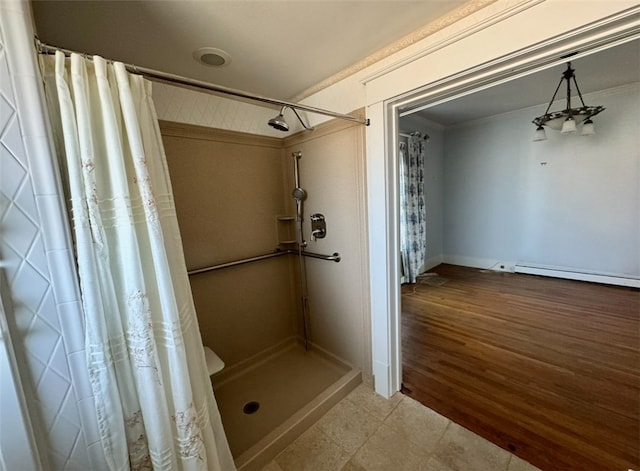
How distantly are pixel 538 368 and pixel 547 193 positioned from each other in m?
3.04

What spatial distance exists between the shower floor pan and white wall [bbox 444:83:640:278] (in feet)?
12.6

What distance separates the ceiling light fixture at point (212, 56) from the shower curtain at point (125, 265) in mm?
642

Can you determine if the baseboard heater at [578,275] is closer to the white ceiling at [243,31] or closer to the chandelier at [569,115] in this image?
the chandelier at [569,115]

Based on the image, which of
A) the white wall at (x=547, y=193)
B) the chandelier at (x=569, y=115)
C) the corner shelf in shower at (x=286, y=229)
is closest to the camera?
the corner shelf in shower at (x=286, y=229)

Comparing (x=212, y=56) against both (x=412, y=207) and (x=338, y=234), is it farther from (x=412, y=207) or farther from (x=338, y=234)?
(x=412, y=207)

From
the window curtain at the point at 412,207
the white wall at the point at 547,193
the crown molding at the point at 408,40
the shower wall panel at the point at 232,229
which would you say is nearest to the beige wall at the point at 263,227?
the shower wall panel at the point at 232,229

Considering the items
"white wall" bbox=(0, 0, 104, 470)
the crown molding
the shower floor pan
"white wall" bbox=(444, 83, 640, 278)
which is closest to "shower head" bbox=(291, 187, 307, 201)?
the crown molding

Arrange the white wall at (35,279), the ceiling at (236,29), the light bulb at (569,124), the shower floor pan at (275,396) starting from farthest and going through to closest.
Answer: the light bulb at (569,124)
the shower floor pan at (275,396)
the ceiling at (236,29)
the white wall at (35,279)

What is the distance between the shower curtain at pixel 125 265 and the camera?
0.81 m

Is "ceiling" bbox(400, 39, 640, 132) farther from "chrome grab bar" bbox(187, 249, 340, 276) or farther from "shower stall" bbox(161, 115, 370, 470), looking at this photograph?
"chrome grab bar" bbox(187, 249, 340, 276)

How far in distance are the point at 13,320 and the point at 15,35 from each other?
793 millimetres

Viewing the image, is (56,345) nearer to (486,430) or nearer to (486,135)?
(486,430)

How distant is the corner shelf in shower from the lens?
240 centimetres

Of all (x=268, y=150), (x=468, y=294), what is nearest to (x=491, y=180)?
(x=468, y=294)
